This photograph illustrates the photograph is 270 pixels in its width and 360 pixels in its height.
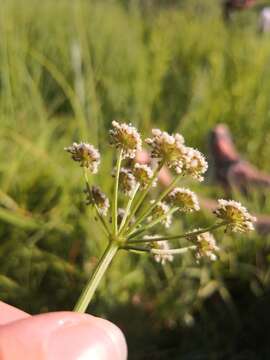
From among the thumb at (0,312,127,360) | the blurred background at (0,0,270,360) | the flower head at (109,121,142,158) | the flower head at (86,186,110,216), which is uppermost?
the blurred background at (0,0,270,360)

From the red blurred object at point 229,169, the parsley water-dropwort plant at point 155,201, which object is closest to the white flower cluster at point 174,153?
the parsley water-dropwort plant at point 155,201

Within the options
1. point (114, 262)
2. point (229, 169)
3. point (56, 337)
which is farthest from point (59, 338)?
point (229, 169)

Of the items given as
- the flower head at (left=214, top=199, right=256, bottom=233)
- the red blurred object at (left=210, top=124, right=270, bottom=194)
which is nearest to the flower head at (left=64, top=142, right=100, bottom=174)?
the flower head at (left=214, top=199, right=256, bottom=233)

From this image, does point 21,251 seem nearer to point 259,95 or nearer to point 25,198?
point 25,198

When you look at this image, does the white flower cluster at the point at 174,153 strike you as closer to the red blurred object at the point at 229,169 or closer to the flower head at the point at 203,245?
the flower head at the point at 203,245

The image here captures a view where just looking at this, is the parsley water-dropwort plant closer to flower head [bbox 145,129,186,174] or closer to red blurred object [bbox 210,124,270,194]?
flower head [bbox 145,129,186,174]
